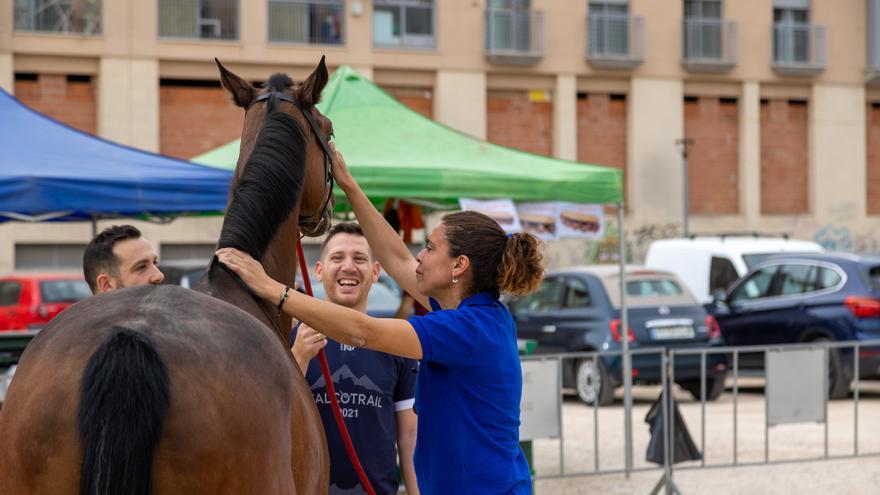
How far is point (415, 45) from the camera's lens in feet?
115

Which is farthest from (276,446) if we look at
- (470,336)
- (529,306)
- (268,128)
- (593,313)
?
(529,306)

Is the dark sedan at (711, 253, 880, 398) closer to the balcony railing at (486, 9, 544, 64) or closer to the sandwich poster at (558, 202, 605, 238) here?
the sandwich poster at (558, 202, 605, 238)

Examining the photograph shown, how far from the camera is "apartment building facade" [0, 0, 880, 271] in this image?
105 ft

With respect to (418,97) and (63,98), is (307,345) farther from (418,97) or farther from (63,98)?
(418,97)

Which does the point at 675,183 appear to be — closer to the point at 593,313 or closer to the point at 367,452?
the point at 593,313

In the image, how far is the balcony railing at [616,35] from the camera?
36.3 metres

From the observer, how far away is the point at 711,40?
37562mm

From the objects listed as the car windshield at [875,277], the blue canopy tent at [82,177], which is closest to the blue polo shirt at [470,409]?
the blue canopy tent at [82,177]

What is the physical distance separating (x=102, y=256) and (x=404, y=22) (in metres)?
30.7

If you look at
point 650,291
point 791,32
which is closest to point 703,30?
point 791,32

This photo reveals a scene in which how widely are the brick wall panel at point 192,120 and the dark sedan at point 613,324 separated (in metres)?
17.0

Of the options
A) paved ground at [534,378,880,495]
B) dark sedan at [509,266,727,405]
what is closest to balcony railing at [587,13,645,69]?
dark sedan at [509,266,727,405]

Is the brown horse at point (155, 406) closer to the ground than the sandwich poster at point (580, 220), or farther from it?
closer to the ground

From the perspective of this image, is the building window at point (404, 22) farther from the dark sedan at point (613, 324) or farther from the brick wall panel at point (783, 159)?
the dark sedan at point (613, 324)
